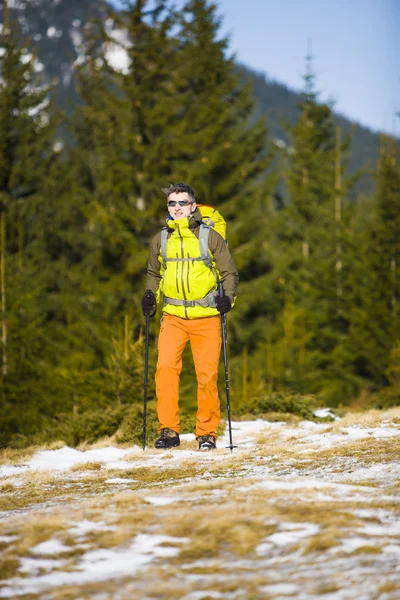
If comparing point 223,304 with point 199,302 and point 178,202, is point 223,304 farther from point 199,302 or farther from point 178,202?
point 178,202

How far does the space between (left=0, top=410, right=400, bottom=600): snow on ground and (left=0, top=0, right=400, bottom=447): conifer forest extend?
39.3 ft

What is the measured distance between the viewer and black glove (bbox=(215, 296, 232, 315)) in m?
7.53

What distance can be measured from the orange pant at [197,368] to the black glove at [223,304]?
252mm

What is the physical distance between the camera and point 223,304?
24.8 ft

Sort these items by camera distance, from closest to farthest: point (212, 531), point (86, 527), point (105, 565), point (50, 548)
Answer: point (105, 565) → point (50, 548) → point (212, 531) → point (86, 527)

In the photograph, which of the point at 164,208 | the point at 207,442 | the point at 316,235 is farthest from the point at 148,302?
the point at 316,235

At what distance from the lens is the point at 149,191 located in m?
26.9

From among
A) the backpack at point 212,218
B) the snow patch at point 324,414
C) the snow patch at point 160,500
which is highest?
the backpack at point 212,218

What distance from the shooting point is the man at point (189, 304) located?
755 cm

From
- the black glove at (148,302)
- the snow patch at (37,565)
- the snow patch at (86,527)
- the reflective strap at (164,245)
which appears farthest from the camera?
the black glove at (148,302)

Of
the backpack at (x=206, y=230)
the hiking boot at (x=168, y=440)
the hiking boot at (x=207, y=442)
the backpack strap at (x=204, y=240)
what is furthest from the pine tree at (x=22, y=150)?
the backpack strap at (x=204, y=240)

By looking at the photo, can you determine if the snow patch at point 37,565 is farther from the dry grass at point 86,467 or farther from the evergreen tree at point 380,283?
the evergreen tree at point 380,283

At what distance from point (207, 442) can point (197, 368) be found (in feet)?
2.53

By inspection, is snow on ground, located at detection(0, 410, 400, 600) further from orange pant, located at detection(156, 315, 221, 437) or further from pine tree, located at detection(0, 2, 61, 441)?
pine tree, located at detection(0, 2, 61, 441)
